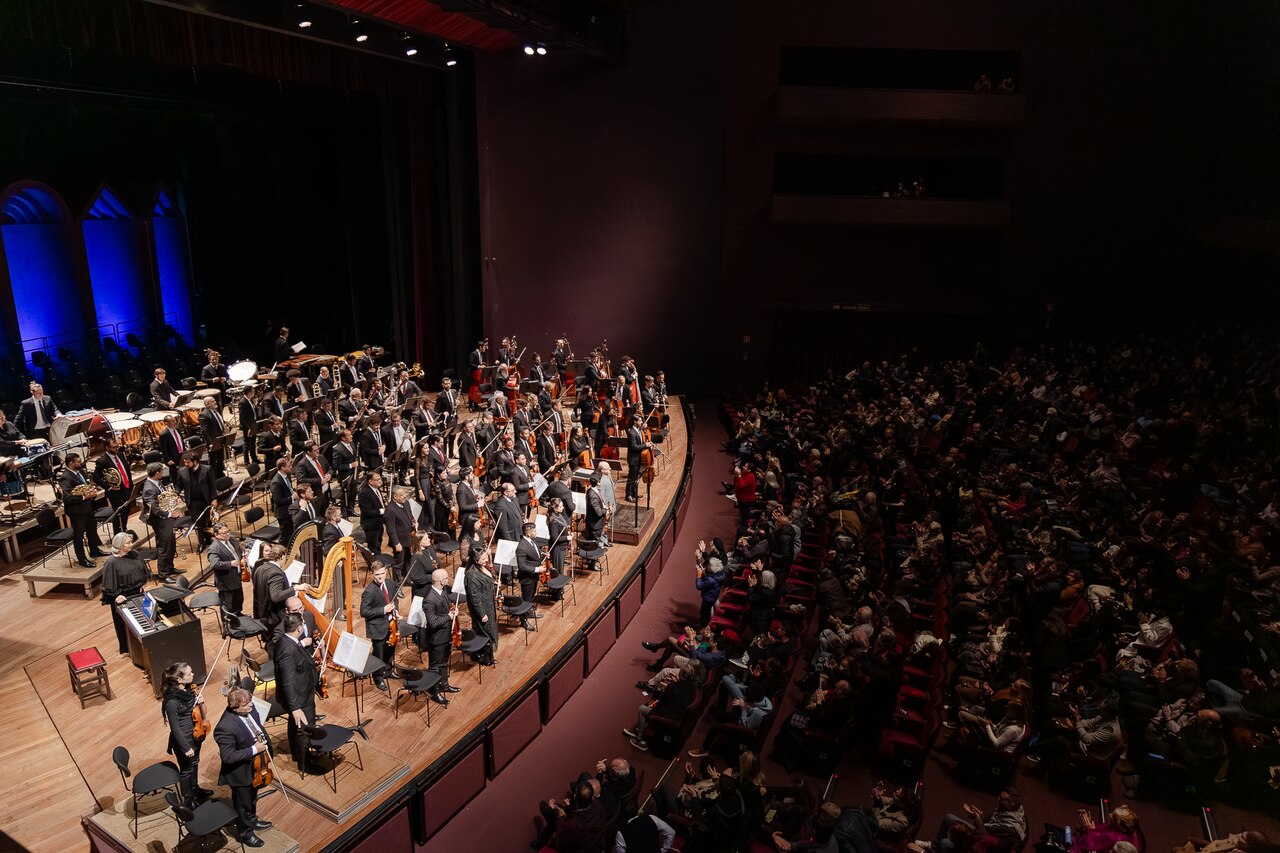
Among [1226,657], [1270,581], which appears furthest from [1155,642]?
[1270,581]

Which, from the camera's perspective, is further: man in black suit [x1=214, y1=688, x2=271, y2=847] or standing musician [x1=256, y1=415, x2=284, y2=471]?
standing musician [x1=256, y1=415, x2=284, y2=471]

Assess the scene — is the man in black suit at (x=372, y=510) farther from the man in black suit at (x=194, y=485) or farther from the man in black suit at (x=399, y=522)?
the man in black suit at (x=194, y=485)

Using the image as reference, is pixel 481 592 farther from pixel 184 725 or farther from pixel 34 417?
pixel 34 417

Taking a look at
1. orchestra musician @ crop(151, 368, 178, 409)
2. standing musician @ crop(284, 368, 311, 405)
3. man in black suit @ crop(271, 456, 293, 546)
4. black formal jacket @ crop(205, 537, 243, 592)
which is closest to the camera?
black formal jacket @ crop(205, 537, 243, 592)

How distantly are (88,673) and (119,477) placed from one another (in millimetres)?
3366

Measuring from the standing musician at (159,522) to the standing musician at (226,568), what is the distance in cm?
135

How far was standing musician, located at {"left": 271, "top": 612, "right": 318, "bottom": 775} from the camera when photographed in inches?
274

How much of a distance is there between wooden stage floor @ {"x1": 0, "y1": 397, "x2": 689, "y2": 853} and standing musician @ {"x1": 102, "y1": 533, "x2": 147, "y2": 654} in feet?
2.04

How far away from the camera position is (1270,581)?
8.98m

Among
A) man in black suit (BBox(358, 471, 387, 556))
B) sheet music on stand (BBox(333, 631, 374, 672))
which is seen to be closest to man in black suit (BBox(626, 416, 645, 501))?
man in black suit (BBox(358, 471, 387, 556))

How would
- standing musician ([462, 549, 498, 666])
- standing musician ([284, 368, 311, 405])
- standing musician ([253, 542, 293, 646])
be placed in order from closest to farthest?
standing musician ([253, 542, 293, 646])
standing musician ([462, 549, 498, 666])
standing musician ([284, 368, 311, 405])

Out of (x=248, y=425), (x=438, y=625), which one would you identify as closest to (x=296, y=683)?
(x=438, y=625)

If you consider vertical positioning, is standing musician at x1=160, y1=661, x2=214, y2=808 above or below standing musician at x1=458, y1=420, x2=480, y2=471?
below

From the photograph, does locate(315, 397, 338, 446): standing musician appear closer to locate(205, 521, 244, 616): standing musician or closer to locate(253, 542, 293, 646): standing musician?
locate(205, 521, 244, 616): standing musician
